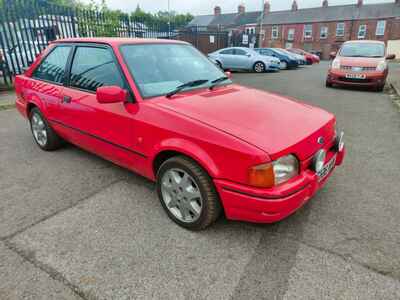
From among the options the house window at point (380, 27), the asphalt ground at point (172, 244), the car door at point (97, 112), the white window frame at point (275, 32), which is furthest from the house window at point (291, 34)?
the car door at point (97, 112)

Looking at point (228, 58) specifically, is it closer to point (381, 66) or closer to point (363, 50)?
point (363, 50)

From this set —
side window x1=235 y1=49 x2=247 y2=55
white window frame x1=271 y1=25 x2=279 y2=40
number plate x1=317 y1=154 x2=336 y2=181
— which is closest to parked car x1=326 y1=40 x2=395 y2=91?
side window x1=235 y1=49 x2=247 y2=55

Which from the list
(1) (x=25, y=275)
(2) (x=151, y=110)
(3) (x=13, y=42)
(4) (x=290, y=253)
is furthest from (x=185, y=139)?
(3) (x=13, y=42)

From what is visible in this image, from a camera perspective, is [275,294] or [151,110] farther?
[151,110]

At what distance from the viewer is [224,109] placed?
98.3 inches

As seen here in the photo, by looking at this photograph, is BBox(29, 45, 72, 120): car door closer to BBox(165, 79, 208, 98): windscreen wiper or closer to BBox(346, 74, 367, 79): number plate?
BBox(165, 79, 208, 98): windscreen wiper

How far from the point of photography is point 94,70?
10.4ft

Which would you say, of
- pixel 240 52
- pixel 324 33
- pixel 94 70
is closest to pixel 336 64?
pixel 240 52

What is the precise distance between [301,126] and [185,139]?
988 millimetres

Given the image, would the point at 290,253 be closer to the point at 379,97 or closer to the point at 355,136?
Result: the point at 355,136

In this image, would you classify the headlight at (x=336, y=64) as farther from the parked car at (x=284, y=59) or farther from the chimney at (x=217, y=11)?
the chimney at (x=217, y=11)

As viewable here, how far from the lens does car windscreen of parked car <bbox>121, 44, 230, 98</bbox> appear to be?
2.78m

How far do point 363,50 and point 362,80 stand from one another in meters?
1.37

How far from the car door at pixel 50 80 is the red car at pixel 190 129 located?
0.03 metres
